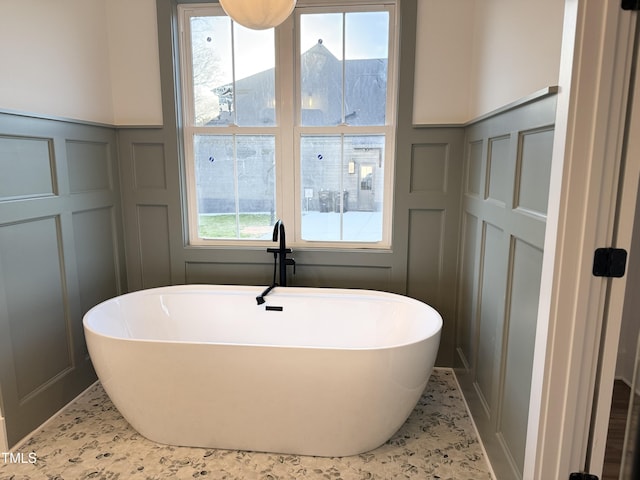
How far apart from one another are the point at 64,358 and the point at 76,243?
2.16 ft

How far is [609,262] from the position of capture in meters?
1.25

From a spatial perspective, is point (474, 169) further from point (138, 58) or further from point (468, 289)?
point (138, 58)

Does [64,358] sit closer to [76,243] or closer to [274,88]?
[76,243]

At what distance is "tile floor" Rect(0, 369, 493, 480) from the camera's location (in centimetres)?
181

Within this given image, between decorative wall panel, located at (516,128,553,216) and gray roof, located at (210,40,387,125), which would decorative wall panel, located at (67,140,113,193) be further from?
decorative wall panel, located at (516,128,553,216)

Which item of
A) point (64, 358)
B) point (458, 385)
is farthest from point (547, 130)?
point (64, 358)

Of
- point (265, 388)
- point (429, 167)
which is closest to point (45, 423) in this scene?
point (265, 388)

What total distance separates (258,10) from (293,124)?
1.07 metres

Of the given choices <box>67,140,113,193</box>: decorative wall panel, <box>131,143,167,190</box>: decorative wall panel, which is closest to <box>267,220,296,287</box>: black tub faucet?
<box>131,143,167,190</box>: decorative wall panel

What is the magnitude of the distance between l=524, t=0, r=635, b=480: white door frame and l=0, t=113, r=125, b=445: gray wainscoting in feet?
7.53

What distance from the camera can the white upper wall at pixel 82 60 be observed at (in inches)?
78.5

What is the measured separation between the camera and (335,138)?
2.67 m

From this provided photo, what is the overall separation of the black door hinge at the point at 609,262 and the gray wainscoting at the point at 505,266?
0.17 m

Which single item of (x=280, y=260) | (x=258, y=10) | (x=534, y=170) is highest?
(x=258, y=10)
